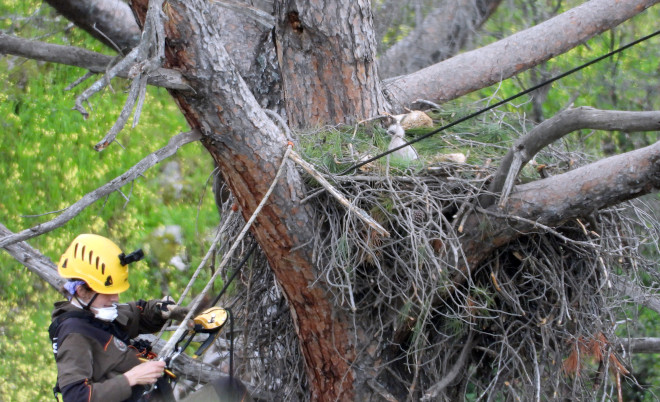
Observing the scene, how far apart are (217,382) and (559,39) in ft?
8.77

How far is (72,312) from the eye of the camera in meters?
3.36

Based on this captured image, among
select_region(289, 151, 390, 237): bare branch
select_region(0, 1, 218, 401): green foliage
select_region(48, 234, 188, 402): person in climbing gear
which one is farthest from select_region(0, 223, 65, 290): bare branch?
select_region(0, 1, 218, 401): green foliage

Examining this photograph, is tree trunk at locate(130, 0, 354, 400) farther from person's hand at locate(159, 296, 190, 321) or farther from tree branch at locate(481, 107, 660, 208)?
tree branch at locate(481, 107, 660, 208)

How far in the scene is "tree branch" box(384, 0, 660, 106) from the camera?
4371 mm

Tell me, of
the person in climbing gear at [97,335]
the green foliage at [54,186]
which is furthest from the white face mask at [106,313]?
the green foliage at [54,186]

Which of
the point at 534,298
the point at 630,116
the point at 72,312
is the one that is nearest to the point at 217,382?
the point at 72,312

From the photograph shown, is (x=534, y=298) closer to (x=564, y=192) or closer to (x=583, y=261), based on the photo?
(x=583, y=261)

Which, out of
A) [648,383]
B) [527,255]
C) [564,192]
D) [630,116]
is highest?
[630,116]

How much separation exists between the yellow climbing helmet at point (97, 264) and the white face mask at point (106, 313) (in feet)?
0.28

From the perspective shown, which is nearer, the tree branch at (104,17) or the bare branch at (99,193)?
the bare branch at (99,193)

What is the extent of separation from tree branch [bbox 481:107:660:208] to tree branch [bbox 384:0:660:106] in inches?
57.1

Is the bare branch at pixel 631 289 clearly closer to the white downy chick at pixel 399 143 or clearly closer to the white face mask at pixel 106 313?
the white downy chick at pixel 399 143

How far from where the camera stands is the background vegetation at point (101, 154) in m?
6.48

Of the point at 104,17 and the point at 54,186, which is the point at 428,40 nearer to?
the point at 104,17
